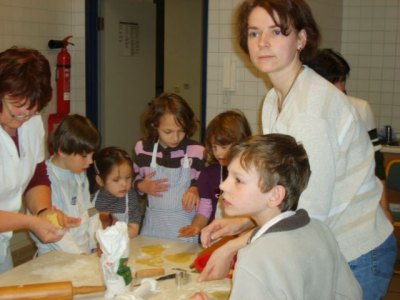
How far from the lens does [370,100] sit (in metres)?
5.06

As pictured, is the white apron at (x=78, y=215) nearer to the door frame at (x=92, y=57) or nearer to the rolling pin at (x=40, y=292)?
the rolling pin at (x=40, y=292)

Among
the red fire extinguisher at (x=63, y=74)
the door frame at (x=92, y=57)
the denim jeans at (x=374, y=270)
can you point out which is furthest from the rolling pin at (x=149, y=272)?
the door frame at (x=92, y=57)

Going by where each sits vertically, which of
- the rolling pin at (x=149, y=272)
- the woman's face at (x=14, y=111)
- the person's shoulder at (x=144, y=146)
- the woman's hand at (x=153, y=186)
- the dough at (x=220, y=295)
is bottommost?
the dough at (x=220, y=295)

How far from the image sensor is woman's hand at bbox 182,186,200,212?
267cm

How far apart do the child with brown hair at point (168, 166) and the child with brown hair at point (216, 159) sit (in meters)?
0.06

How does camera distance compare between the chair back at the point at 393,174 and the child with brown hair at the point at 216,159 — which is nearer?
the child with brown hair at the point at 216,159

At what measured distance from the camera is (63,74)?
4156 mm

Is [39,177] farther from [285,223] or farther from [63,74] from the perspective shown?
[63,74]

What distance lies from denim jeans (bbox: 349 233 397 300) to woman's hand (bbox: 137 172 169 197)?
1331 mm

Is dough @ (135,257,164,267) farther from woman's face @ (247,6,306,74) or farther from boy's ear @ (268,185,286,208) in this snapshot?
woman's face @ (247,6,306,74)

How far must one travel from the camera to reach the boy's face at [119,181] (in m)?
2.68

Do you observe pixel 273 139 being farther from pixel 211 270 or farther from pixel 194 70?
pixel 194 70

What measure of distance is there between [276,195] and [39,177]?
47.9 inches

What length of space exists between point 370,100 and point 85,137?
3354mm
